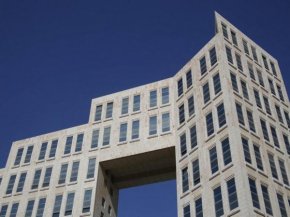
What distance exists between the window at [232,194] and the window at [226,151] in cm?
242

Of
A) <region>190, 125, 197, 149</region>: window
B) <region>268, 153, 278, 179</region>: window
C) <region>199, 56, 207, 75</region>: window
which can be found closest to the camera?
<region>268, 153, 278, 179</region>: window

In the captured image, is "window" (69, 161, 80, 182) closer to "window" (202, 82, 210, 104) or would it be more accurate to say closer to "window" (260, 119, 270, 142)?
"window" (202, 82, 210, 104)

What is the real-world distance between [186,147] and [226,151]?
8.36 m

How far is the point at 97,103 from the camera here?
70125mm

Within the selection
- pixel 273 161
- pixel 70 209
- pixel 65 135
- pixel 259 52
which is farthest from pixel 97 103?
pixel 273 161

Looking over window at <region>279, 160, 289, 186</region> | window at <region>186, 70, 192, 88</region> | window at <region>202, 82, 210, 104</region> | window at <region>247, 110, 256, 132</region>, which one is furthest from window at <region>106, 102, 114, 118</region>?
window at <region>279, 160, 289, 186</region>

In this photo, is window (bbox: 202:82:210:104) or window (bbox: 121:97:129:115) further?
window (bbox: 121:97:129:115)

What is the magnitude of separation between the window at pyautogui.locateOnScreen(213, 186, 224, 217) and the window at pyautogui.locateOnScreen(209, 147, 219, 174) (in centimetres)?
241

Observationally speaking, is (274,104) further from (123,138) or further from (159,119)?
(123,138)

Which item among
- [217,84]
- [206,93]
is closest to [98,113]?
[206,93]

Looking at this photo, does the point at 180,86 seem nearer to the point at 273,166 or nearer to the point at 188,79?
the point at 188,79

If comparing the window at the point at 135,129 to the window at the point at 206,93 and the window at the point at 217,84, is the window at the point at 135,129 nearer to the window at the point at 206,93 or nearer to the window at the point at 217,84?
the window at the point at 206,93

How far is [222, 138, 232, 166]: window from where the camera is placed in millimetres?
46388

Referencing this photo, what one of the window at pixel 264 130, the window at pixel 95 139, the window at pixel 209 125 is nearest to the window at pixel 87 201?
the window at pixel 95 139
